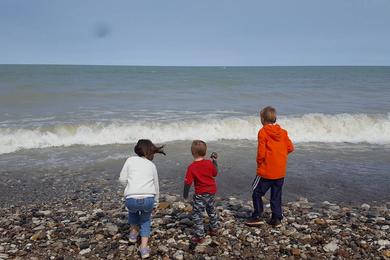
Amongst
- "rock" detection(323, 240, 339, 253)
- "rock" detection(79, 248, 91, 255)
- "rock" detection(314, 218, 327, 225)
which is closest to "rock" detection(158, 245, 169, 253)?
"rock" detection(79, 248, 91, 255)

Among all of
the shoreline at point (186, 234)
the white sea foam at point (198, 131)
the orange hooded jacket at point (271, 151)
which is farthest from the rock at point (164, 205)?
the white sea foam at point (198, 131)

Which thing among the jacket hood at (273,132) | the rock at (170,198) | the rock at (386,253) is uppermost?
the jacket hood at (273,132)

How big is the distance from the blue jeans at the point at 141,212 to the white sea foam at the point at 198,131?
361 inches

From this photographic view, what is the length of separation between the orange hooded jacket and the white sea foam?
31.2 feet

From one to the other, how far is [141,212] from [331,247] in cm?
272

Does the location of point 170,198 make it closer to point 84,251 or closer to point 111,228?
point 111,228

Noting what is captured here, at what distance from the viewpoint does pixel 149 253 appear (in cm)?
494

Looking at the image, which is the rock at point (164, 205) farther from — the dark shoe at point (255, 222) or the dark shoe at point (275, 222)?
the dark shoe at point (275, 222)

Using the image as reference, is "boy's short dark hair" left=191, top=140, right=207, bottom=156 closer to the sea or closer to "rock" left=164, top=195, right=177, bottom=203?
"rock" left=164, top=195, right=177, bottom=203

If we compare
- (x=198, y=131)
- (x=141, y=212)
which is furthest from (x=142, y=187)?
(x=198, y=131)

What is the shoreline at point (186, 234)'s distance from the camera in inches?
198

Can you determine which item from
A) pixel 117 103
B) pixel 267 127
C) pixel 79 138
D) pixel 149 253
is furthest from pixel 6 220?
pixel 117 103

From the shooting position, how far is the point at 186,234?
5.59m

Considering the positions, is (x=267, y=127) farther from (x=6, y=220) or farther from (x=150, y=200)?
(x=6, y=220)
